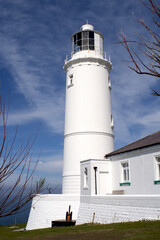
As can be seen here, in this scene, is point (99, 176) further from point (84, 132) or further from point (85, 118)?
point (85, 118)

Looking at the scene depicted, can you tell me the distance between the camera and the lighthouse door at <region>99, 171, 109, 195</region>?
16.9 metres

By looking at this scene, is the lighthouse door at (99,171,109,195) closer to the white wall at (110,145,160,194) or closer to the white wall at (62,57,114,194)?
the white wall at (110,145,160,194)

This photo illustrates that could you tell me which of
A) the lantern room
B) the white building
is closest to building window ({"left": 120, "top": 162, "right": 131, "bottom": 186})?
the white building

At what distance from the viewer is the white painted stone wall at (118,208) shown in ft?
34.8

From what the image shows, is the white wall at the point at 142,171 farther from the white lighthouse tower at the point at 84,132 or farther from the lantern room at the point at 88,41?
the lantern room at the point at 88,41

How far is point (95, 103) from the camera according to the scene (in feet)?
65.5

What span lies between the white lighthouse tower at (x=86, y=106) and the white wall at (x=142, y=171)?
3.35 m

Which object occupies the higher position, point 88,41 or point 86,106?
point 88,41

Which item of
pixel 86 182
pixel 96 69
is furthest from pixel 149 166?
pixel 96 69

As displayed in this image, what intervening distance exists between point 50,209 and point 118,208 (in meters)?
7.08

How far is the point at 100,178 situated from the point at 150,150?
14.9 ft

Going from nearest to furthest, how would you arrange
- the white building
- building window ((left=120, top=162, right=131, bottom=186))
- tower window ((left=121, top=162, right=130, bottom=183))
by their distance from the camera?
the white building < building window ((left=120, top=162, right=131, bottom=186)) < tower window ((left=121, top=162, right=130, bottom=183))

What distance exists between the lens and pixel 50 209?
17922 millimetres

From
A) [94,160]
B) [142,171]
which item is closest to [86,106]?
[94,160]
